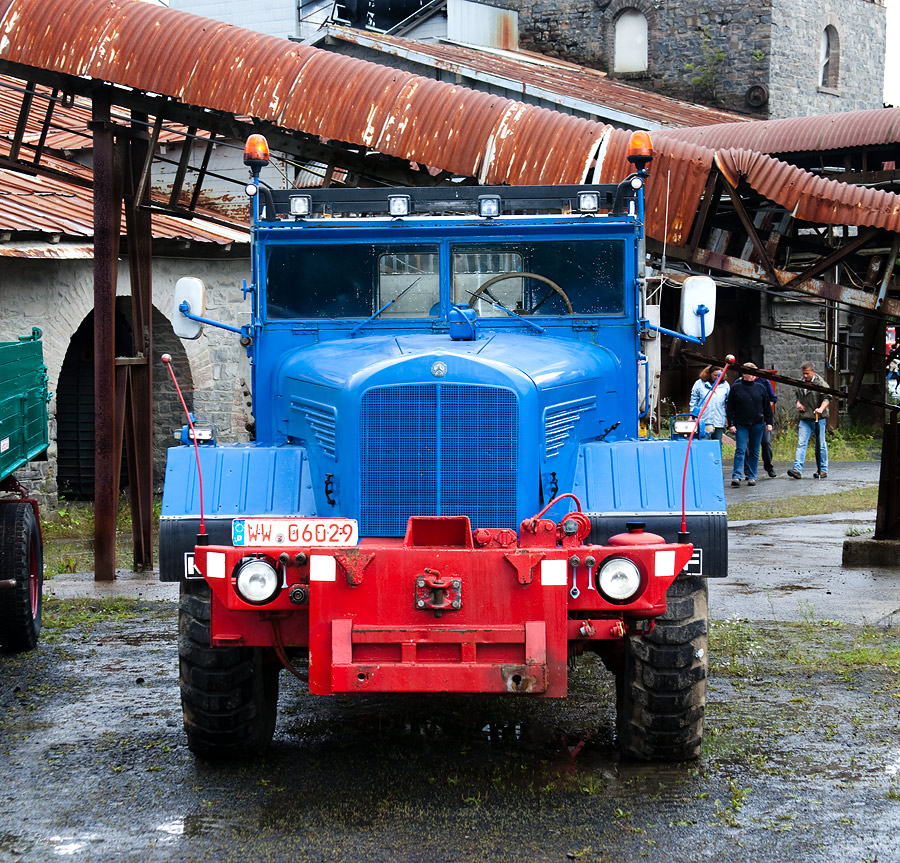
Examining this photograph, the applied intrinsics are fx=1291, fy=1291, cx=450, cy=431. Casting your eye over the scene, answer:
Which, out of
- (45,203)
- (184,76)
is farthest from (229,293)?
(184,76)

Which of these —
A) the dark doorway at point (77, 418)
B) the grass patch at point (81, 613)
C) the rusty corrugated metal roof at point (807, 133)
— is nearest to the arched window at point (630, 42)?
the rusty corrugated metal roof at point (807, 133)

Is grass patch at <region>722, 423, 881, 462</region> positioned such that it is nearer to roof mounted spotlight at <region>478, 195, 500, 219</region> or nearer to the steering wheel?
the steering wheel

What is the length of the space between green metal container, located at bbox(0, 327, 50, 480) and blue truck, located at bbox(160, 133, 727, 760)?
6.82 ft

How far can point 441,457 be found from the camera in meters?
5.52

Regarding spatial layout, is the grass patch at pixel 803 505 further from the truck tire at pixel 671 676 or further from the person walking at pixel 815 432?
the truck tire at pixel 671 676

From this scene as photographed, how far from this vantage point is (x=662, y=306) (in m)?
23.9

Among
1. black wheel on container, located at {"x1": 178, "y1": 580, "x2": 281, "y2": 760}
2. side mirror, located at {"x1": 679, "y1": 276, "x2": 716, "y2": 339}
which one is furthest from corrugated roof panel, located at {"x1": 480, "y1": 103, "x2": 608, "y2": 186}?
black wheel on container, located at {"x1": 178, "y1": 580, "x2": 281, "y2": 760}

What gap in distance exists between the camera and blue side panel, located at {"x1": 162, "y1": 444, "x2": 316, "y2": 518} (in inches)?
231

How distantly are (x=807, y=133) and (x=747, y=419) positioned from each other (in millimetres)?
5055

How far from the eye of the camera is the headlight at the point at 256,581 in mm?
5129

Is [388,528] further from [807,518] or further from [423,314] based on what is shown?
[807,518]

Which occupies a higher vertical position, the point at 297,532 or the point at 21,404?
the point at 21,404

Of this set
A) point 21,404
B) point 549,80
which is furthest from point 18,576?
point 549,80

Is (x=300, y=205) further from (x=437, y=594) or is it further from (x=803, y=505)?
(x=803, y=505)
